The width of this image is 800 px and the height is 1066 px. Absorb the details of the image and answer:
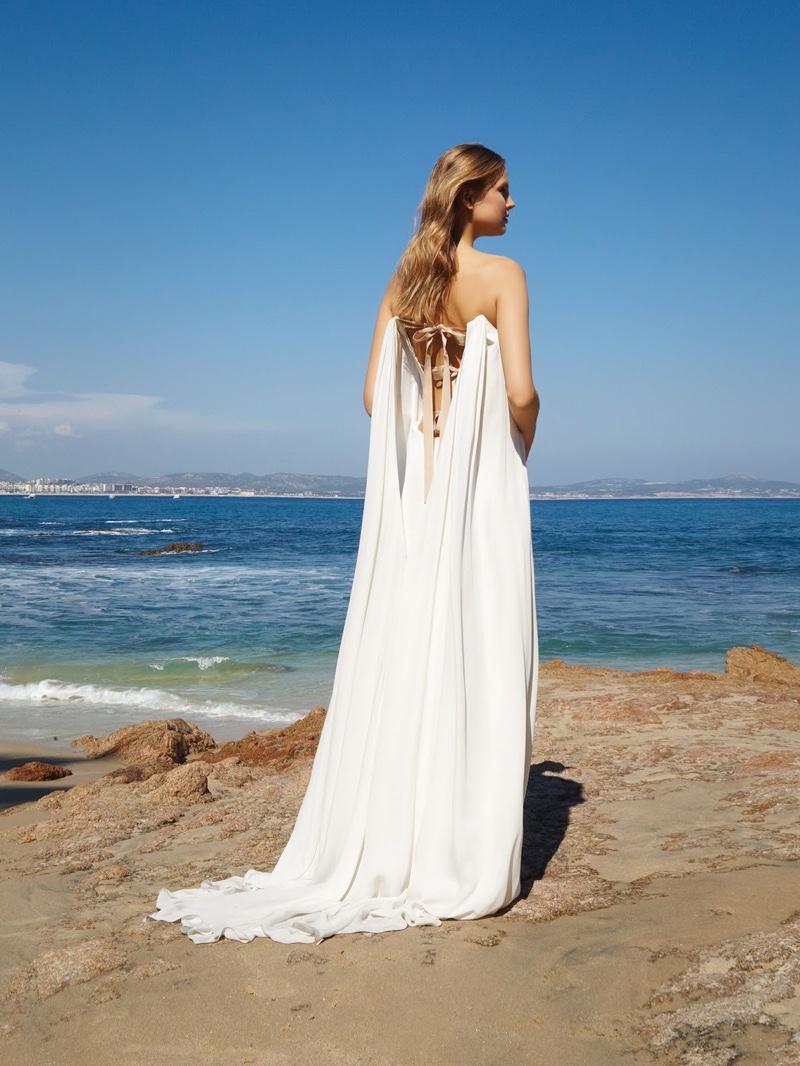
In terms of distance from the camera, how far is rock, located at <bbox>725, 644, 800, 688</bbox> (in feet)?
28.8

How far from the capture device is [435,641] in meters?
3.27

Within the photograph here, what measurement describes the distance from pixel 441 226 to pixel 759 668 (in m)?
7.56

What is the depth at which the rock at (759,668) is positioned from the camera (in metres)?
8.79

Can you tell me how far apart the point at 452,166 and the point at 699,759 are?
3902 millimetres

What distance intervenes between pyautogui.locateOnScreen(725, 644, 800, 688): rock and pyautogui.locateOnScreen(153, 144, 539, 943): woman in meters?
6.30

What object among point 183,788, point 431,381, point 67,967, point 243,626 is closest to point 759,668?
point 183,788

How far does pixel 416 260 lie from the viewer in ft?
11.1

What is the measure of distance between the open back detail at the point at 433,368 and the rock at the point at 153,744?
15.1 ft

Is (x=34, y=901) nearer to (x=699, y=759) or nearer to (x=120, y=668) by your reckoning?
(x=699, y=759)

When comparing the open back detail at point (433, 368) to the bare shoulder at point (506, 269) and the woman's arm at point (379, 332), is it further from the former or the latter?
the bare shoulder at point (506, 269)

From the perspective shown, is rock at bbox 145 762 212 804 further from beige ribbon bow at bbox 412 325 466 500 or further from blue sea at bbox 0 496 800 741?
blue sea at bbox 0 496 800 741

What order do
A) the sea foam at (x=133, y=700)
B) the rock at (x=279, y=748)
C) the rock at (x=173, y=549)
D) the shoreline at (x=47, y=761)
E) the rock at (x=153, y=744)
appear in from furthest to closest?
the rock at (x=173, y=549)
the sea foam at (x=133, y=700)
the rock at (x=153, y=744)
the shoreline at (x=47, y=761)
the rock at (x=279, y=748)

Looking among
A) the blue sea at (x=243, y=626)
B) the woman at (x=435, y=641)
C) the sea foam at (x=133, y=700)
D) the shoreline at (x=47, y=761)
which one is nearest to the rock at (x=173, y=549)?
the blue sea at (x=243, y=626)

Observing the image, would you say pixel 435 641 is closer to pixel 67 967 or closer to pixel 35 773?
pixel 67 967
